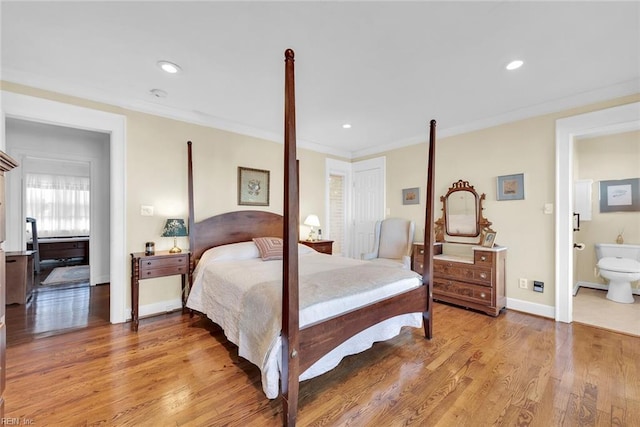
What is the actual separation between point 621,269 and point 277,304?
4.49 meters

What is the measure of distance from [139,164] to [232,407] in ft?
8.78

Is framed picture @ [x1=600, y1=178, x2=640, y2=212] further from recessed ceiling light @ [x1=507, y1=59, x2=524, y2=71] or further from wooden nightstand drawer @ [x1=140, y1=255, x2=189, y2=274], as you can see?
wooden nightstand drawer @ [x1=140, y1=255, x2=189, y2=274]

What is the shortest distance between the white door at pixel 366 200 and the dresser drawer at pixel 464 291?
154 cm

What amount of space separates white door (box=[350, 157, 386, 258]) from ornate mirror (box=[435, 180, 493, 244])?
1098 mm

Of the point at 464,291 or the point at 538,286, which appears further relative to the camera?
the point at 464,291

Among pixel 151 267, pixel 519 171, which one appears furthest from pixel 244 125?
pixel 519 171

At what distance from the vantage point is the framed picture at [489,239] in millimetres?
3354

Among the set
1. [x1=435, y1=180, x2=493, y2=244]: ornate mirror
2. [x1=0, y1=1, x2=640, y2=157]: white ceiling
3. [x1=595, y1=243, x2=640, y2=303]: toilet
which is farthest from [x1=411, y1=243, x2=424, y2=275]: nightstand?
[x1=595, y1=243, x2=640, y2=303]: toilet

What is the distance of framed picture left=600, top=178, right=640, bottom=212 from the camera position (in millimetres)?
3814

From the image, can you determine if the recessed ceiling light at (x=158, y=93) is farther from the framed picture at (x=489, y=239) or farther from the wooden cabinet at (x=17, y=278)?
the framed picture at (x=489, y=239)

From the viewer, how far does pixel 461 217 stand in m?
3.75

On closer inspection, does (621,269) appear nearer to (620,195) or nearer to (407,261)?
(620,195)

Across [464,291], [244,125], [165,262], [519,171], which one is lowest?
[464,291]

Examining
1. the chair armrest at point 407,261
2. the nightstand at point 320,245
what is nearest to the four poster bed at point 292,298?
the nightstand at point 320,245
